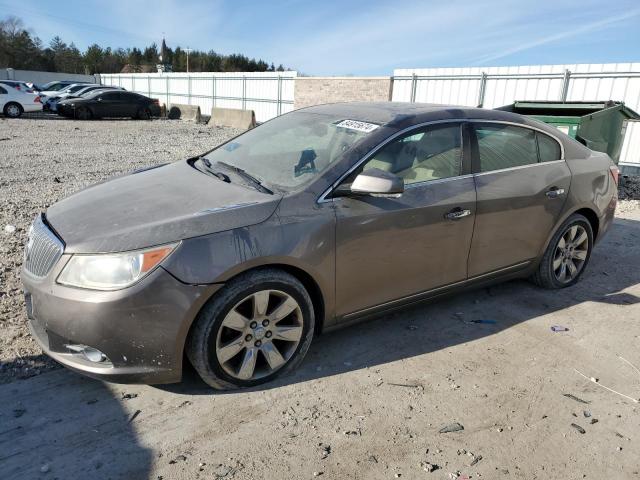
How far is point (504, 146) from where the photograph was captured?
13.4 ft

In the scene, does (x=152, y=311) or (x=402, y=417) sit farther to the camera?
(x=402, y=417)

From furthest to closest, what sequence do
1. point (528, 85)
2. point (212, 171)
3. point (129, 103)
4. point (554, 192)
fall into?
point (129, 103) → point (528, 85) → point (554, 192) → point (212, 171)

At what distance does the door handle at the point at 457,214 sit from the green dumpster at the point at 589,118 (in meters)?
5.84

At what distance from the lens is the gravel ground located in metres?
3.51

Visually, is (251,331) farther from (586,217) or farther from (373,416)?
(586,217)

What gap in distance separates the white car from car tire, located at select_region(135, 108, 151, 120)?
432 cm

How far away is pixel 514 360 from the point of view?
3543 millimetres

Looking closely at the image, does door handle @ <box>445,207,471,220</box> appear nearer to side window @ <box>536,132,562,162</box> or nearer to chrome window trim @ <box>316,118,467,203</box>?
chrome window trim @ <box>316,118,467,203</box>

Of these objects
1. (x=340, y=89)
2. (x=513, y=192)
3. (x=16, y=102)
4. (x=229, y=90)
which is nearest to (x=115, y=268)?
(x=513, y=192)

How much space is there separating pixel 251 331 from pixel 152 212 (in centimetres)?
89

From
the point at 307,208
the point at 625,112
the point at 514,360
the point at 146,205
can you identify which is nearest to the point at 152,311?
the point at 146,205

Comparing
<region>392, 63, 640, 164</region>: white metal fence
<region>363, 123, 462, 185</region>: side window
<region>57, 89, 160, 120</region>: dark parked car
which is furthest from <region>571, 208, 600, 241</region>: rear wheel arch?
<region>57, 89, 160, 120</region>: dark parked car

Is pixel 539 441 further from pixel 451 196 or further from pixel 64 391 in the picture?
pixel 64 391

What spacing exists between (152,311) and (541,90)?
1453 centimetres
